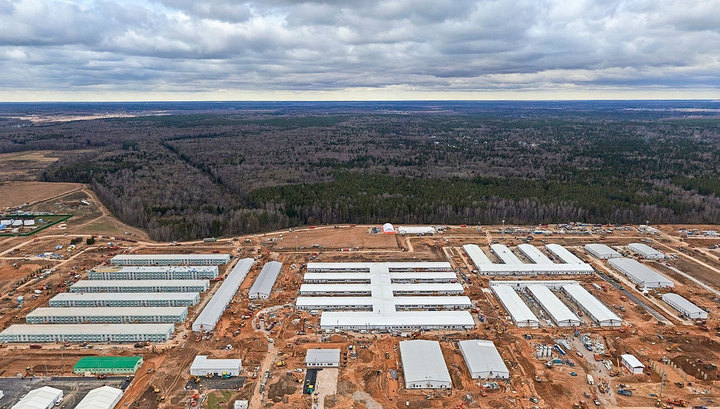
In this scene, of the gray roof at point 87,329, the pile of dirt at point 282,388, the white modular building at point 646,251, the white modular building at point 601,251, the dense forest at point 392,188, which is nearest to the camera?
the pile of dirt at point 282,388

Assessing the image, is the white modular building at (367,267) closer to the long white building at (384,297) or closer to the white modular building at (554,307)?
the long white building at (384,297)

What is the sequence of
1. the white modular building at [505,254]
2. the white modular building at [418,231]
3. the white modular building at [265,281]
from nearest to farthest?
the white modular building at [265,281], the white modular building at [505,254], the white modular building at [418,231]

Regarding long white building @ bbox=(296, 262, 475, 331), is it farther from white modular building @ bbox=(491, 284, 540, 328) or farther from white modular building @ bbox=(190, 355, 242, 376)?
white modular building @ bbox=(190, 355, 242, 376)

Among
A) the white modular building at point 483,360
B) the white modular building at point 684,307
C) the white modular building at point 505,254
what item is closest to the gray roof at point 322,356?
the white modular building at point 483,360

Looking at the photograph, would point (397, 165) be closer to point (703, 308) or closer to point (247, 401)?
point (703, 308)

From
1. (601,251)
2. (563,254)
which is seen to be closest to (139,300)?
(563,254)
